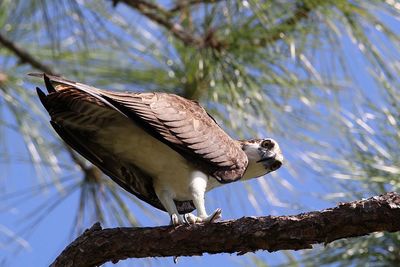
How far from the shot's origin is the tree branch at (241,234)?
2422 millimetres

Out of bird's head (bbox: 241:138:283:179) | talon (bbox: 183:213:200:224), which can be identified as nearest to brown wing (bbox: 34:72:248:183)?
bird's head (bbox: 241:138:283:179)

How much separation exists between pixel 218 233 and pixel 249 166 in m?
1.02

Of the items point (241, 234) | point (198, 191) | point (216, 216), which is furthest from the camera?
A: point (198, 191)

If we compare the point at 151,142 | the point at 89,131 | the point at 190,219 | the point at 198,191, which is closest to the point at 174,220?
the point at 190,219

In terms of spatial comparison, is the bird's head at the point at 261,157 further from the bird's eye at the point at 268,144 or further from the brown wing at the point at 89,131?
the brown wing at the point at 89,131

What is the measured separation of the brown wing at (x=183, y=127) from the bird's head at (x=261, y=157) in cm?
15

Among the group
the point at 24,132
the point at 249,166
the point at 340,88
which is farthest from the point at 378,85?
the point at 24,132

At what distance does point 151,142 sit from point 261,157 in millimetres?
621

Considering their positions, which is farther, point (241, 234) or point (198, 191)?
point (198, 191)

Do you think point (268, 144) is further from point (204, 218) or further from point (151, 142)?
point (204, 218)

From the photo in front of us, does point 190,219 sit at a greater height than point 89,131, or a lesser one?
lesser

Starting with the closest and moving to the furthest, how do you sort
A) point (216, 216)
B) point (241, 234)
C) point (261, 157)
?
point (241, 234), point (216, 216), point (261, 157)

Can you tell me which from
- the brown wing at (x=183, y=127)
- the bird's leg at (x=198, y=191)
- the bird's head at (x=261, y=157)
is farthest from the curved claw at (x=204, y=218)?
the bird's head at (x=261, y=157)

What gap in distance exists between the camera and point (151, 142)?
128 inches
